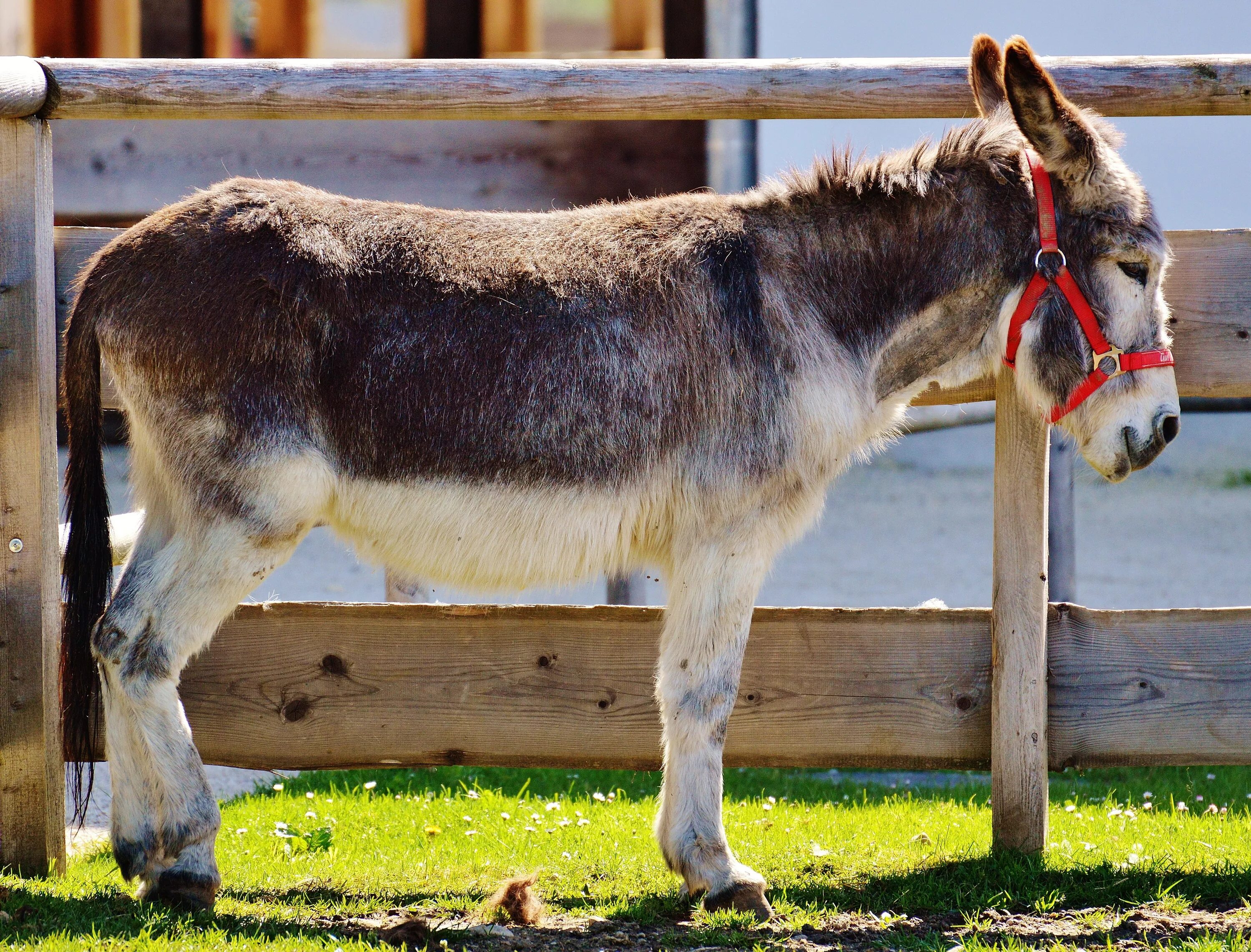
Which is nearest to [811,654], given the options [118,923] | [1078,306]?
[1078,306]

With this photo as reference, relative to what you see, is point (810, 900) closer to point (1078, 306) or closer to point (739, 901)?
point (739, 901)

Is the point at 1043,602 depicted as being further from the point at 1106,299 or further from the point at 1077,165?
the point at 1077,165

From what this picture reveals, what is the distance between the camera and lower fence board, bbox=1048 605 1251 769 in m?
3.71

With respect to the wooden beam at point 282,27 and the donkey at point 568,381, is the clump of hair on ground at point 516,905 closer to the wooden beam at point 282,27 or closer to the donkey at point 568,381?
the donkey at point 568,381

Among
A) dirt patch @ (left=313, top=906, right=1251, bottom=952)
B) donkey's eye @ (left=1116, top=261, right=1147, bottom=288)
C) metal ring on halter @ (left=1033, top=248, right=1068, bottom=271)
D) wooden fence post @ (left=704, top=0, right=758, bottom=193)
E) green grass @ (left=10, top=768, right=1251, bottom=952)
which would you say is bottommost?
green grass @ (left=10, top=768, right=1251, bottom=952)

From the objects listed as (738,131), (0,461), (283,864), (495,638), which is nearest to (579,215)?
(495,638)

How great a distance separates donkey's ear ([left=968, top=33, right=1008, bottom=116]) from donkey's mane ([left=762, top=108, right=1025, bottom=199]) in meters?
0.06

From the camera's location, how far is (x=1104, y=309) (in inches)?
129

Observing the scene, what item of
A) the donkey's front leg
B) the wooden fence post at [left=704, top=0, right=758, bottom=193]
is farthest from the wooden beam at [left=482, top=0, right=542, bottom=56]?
the donkey's front leg

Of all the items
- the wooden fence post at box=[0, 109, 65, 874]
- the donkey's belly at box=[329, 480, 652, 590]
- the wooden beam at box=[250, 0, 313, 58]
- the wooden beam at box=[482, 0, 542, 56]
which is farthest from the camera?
the wooden beam at box=[250, 0, 313, 58]

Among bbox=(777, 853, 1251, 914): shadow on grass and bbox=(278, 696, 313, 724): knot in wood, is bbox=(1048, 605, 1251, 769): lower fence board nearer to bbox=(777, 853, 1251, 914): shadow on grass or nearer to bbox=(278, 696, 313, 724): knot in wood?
bbox=(777, 853, 1251, 914): shadow on grass

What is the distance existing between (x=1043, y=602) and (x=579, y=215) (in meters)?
1.78

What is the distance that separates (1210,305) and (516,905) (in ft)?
8.77

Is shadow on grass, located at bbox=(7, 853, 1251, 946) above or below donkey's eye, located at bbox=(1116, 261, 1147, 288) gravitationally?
below
